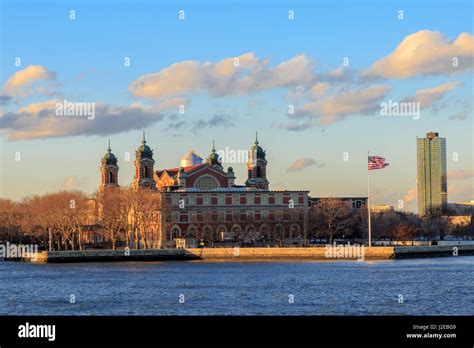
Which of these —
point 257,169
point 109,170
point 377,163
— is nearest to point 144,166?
point 109,170

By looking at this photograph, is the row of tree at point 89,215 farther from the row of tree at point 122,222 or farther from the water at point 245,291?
the water at point 245,291

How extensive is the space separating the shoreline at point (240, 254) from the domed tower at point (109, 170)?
4215 cm

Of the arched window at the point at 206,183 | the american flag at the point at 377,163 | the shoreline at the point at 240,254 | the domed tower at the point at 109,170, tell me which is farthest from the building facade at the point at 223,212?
the american flag at the point at 377,163

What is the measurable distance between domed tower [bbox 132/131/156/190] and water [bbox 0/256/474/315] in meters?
65.7

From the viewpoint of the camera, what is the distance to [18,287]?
6856 cm

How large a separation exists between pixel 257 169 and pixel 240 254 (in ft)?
158

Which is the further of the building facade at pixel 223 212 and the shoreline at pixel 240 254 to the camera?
the building facade at pixel 223 212

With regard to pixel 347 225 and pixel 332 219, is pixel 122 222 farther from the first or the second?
pixel 347 225

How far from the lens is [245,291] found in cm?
6159

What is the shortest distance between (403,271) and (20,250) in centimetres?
6488

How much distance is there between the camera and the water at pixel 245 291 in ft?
165

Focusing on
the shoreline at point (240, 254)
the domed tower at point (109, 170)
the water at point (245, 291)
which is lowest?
the water at point (245, 291)
